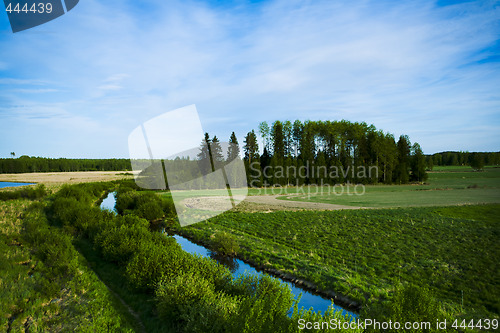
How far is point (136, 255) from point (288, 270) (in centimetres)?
763

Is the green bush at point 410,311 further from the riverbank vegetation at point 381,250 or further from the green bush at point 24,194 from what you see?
the green bush at point 24,194

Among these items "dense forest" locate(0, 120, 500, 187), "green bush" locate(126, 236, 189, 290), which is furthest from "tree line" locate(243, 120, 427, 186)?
"green bush" locate(126, 236, 189, 290)

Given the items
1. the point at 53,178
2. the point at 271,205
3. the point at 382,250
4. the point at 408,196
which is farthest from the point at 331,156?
the point at 53,178

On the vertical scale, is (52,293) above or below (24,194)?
below

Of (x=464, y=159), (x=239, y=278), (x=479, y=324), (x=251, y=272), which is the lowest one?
(x=251, y=272)

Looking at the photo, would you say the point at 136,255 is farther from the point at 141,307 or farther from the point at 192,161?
the point at 192,161

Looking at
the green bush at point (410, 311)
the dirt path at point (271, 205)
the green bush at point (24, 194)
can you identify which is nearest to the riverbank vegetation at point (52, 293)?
the green bush at point (410, 311)

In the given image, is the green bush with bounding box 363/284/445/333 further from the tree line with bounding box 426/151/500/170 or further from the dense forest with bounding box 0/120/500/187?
the tree line with bounding box 426/151/500/170

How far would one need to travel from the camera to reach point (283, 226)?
24453mm

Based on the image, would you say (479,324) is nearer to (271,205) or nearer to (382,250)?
(382,250)

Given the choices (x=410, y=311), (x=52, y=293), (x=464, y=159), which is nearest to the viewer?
(x=410, y=311)

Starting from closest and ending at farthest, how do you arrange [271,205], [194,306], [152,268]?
1. [194,306]
2. [152,268]
3. [271,205]

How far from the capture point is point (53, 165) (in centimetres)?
14962

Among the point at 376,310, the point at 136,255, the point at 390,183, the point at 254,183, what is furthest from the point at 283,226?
the point at 390,183
